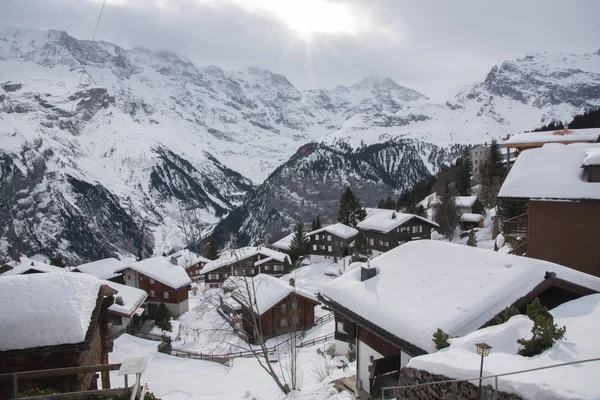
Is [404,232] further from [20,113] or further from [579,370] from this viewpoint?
[20,113]

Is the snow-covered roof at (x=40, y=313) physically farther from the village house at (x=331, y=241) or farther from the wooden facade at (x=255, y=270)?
the wooden facade at (x=255, y=270)

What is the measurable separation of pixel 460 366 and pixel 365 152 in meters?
155

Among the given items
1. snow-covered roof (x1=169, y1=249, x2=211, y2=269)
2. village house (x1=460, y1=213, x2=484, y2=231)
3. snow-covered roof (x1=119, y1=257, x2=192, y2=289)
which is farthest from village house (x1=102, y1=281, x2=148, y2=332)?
village house (x1=460, y1=213, x2=484, y2=231)

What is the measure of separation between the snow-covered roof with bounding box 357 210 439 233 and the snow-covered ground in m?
40.5

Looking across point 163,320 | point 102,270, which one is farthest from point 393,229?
point 102,270

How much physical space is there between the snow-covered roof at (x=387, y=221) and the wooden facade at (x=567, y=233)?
33.8 meters

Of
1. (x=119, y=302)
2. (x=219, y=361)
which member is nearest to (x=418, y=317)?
(x=219, y=361)

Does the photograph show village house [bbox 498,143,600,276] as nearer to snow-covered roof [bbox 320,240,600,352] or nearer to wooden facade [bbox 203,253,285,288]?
snow-covered roof [bbox 320,240,600,352]

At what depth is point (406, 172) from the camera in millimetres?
150000

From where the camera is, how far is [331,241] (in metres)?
56.5

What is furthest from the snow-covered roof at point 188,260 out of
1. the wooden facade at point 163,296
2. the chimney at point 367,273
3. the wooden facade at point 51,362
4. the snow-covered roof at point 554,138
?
the chimney at point 367,273

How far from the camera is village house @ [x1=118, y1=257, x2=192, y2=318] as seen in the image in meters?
42.4

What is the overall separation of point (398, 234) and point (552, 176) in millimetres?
35581

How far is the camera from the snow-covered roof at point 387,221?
48281mm
